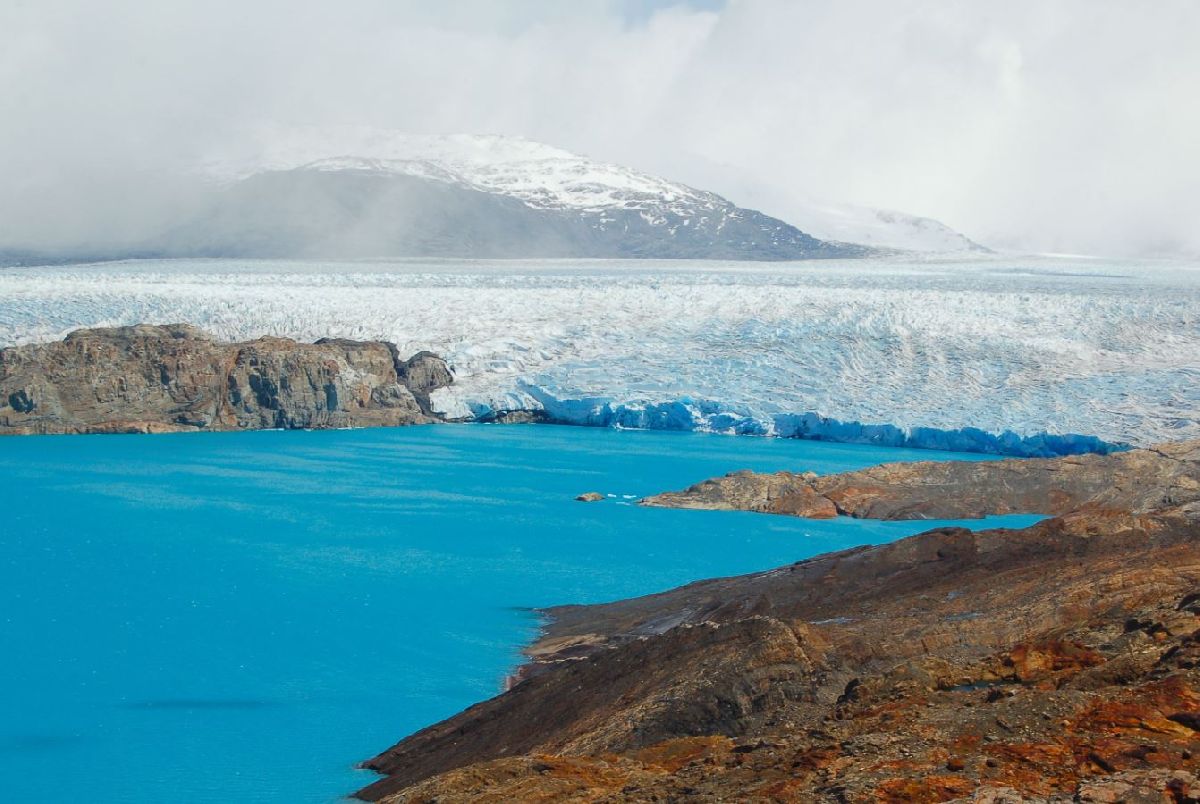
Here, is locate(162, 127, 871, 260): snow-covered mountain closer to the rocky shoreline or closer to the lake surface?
the lake surface

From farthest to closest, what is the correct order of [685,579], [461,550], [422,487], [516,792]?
[422,487], [461,550], [685,579], [516,792]

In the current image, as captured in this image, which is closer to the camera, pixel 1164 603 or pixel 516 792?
pixel 516 792

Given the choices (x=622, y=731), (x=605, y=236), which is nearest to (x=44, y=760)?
(x=622, y=731)

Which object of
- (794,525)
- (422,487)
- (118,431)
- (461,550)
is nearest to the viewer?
(461,550)

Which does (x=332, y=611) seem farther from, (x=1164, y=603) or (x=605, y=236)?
(x=605, y=236)

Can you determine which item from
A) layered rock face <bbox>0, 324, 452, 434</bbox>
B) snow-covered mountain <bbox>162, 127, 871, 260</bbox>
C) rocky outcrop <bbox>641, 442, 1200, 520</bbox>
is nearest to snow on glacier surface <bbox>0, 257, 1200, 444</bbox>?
layered rock face <bbox>0, 324, 452, 434</bbox>

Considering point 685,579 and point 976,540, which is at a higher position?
point 976,540

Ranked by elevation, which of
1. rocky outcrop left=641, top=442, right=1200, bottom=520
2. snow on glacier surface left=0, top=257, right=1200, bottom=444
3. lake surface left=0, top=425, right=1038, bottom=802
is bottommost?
lake surface left=0, top=425, right=1038, bottom=802
